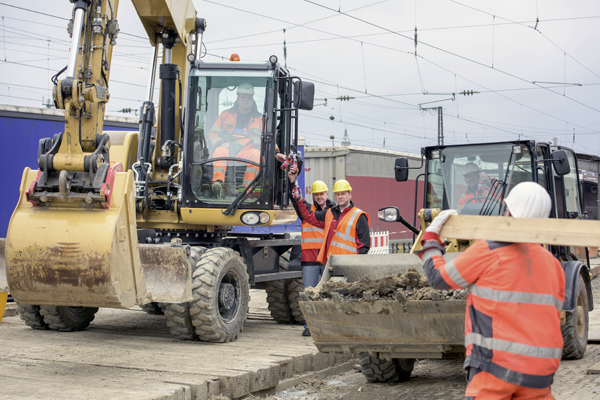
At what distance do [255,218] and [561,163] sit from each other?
3239 mm

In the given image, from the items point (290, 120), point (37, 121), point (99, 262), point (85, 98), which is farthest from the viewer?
point (37, 121)

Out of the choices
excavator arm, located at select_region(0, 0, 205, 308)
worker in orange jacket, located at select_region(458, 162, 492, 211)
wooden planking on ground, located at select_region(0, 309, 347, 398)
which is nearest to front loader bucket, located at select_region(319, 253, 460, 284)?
wooden planking on ground, located at select_region(0, 309, 347, 398)

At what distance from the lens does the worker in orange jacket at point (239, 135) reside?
744cm

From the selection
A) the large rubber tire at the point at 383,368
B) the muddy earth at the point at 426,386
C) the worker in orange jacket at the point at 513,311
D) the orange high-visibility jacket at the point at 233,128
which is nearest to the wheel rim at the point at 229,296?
the muddy earth at the point at 426,386

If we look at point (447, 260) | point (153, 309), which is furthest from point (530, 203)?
point (153, 309)

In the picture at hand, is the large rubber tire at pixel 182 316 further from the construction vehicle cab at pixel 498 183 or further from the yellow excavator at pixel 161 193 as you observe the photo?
the construction vehicle cab at pixel 498 183

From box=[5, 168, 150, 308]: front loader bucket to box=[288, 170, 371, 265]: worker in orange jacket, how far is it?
2.46 m

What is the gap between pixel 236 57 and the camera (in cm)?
789

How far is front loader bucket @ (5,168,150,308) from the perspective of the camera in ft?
17.3

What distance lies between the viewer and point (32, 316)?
771cm

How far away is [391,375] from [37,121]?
865 cm

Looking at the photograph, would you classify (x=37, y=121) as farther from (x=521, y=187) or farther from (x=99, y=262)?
(x=521, y=187)

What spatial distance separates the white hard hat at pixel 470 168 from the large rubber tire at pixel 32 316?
506cm

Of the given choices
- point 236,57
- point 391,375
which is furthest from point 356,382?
point 236,57
